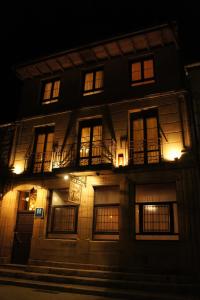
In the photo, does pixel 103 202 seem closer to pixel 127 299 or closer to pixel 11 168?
pixel 127 299

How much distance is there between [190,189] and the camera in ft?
34.1

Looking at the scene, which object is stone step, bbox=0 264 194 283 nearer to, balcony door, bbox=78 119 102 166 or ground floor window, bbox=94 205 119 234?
ground floor window, bbox=94 205 119 234

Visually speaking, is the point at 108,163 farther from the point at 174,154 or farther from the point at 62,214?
the point at 62,214

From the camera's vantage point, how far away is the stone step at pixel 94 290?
8352mm

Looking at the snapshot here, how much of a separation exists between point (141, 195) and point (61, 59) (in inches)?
350

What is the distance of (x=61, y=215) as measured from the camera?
12.7 metres

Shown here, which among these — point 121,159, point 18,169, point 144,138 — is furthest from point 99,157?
point 18,169

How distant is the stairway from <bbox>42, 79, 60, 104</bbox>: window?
8.84 metres

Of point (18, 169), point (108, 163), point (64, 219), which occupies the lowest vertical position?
point (64, 219)

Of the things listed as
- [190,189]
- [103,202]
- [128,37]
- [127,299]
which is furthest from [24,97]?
[127,299]

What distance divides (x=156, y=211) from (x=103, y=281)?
3386 mm

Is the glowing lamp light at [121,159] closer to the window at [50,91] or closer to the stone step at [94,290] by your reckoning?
the stone step at [94,290]

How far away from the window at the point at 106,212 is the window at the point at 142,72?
18.0 feet

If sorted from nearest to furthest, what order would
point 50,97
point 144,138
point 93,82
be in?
point 144,138
point 93,82
point 50,97
